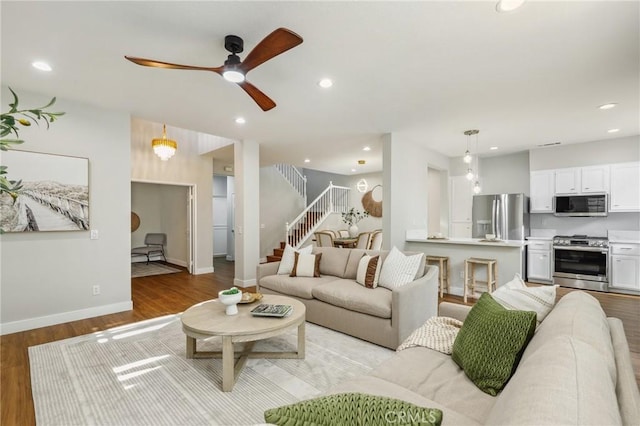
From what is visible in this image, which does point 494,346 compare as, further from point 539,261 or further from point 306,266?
point 539,261

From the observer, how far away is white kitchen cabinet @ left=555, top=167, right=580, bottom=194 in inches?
216

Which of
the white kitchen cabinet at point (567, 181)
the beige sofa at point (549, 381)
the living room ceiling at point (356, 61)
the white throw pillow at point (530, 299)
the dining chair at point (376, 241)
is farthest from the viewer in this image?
the dining chair at point (376, 241)

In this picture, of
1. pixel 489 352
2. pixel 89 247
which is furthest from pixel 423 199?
pixel 89 247

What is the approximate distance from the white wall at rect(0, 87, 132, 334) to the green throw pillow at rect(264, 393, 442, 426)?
404 cm

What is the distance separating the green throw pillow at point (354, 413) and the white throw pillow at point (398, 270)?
236 centimetres

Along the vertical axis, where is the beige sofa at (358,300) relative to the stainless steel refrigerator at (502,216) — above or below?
below

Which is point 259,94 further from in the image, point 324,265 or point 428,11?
point 324,265

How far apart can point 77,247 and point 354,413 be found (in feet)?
13.9

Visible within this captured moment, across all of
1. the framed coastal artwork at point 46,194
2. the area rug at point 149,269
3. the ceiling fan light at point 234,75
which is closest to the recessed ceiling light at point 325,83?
the ceiling fan light at point 234,75

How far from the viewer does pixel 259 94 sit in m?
2.62

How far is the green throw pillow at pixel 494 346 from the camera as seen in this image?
1.36 meters

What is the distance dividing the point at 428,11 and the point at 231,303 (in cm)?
269

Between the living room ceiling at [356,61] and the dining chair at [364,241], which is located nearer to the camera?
the living room ceiling at [356,61]

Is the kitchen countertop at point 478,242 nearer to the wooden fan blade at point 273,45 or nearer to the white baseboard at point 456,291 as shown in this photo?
the white baseboard at point 456,291
